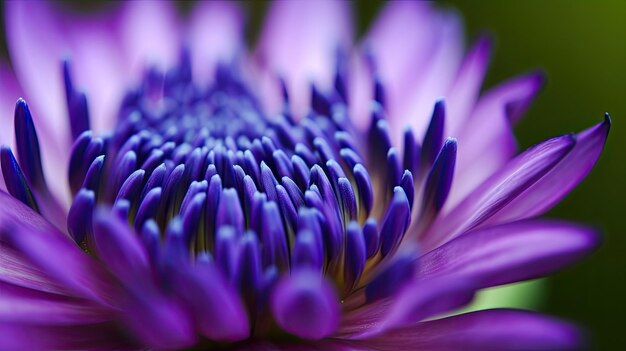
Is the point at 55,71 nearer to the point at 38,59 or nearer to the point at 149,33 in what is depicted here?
the point at 38,59

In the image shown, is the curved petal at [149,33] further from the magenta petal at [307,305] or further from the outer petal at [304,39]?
the magenta petal at [307,305]

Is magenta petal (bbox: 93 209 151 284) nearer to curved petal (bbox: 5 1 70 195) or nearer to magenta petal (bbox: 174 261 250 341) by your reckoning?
magenta petal (bbox: 174 261 250 341)

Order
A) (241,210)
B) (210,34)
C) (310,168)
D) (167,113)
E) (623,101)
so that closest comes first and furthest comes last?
(241,210), (310,168), (167,113), (210,34), (623,101)

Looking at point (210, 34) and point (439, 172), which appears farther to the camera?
point (210, 34)

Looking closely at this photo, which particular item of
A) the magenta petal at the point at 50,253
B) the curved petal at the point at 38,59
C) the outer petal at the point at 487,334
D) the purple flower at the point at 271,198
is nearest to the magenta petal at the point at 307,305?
the purple flower at the point at 271,198

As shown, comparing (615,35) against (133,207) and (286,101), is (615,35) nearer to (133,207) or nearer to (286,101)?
(286,101)

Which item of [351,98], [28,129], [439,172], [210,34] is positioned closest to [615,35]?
[351,98]

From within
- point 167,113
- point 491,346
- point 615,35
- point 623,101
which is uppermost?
point 615,35

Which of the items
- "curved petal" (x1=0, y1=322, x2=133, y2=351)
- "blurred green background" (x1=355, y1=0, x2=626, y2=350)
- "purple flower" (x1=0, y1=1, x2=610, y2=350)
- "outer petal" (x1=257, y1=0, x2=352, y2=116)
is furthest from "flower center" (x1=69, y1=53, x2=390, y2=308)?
"blurred green background" (x1=355, y1=0, x2=626, y2=350)
